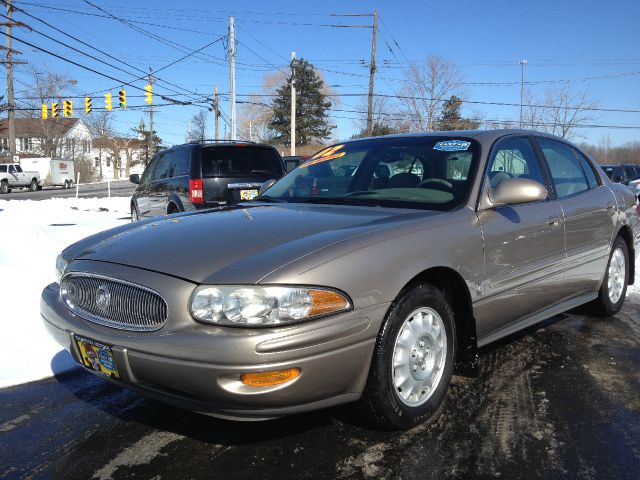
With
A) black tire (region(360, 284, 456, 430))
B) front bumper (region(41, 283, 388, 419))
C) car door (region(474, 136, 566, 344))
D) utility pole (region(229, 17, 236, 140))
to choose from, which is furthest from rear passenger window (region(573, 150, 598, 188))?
utility pole (region(229, 17, 236, 140))

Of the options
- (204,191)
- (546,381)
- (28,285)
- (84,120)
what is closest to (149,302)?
(546,381)

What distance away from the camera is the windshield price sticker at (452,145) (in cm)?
370

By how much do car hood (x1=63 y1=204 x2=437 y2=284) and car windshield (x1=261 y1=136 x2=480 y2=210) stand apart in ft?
0.90

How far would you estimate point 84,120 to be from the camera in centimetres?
7394

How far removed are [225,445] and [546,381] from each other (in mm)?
2087

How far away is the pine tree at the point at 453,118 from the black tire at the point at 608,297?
3557 cm

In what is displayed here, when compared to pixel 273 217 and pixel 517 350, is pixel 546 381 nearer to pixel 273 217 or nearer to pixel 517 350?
pixel 517 350

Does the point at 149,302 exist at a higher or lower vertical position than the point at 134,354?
higher

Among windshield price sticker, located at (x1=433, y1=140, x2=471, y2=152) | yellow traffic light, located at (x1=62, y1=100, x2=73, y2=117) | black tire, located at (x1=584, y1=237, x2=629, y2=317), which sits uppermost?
yellow traffic light, located at (x1=62, y1=100, x2=73, y2=117)

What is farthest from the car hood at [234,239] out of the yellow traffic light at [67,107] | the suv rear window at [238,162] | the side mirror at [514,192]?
the yellow traffic light at [67,107]

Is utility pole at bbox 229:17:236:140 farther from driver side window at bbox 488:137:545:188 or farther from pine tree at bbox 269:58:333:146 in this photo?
pine tree at bbox 269:58:333:146

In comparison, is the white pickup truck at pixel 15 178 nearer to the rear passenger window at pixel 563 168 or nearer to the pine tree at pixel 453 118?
the pine tree at pixel 453 118

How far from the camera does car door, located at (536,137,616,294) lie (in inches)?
162

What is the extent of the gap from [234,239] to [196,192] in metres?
5.69
